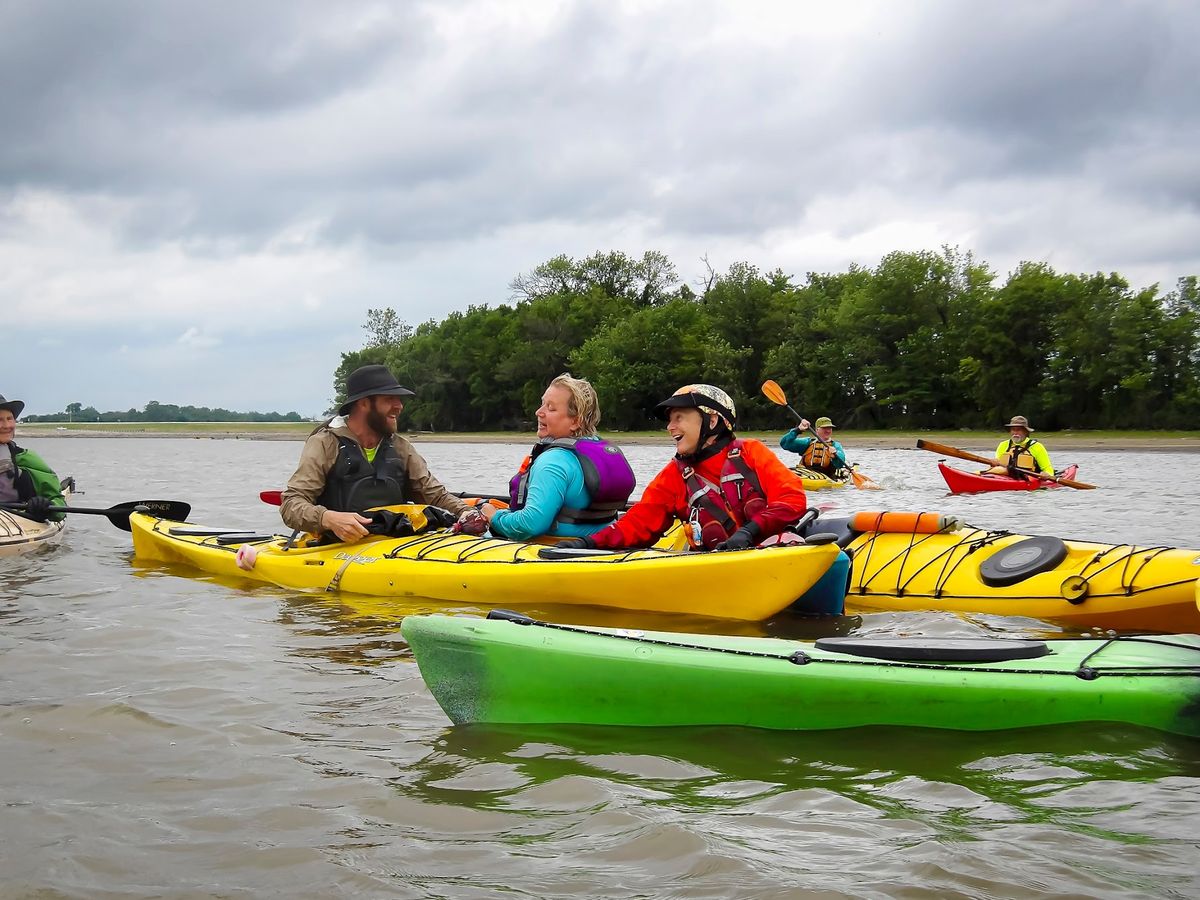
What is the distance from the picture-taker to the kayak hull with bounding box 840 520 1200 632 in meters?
4.90

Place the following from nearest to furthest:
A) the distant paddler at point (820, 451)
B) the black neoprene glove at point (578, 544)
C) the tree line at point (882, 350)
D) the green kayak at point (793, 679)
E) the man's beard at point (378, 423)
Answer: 1. the green kayak at point (793, 679)
2. the black neoprene glove at point (578, 544)
3. the man's beard at point (378, 423)
4. the distant paddler at point (820, 451)
5. the tree line at point (882, 350)

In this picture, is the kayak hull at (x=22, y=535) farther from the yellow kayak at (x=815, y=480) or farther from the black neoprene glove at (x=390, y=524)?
the yellow kayak at (x=815, y=480)

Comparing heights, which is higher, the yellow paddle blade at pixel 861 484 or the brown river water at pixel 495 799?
the yellow paddle blade at pixel 861 484

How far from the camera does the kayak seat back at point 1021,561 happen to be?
17.2 ft

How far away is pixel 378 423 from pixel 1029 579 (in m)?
4.01

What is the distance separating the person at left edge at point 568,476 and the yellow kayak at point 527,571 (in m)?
0.19

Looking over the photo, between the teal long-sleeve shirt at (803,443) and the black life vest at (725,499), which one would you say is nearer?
the black life vest at (725,499)

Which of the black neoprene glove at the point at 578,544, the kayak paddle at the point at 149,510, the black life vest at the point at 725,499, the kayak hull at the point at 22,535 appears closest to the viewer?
the black life vest at the point at 725,499

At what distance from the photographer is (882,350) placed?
45.3m

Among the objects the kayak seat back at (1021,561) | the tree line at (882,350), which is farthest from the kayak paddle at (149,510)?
the tree line at (882,350)

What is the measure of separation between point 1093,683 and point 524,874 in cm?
203

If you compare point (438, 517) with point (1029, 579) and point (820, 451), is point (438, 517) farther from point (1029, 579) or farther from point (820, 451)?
point (820, 451)

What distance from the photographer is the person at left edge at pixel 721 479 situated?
17.5 feet

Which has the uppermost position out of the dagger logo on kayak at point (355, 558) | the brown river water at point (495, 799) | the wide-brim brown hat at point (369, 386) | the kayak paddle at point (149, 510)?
the wide-brim brown hat at point (369, 386)
